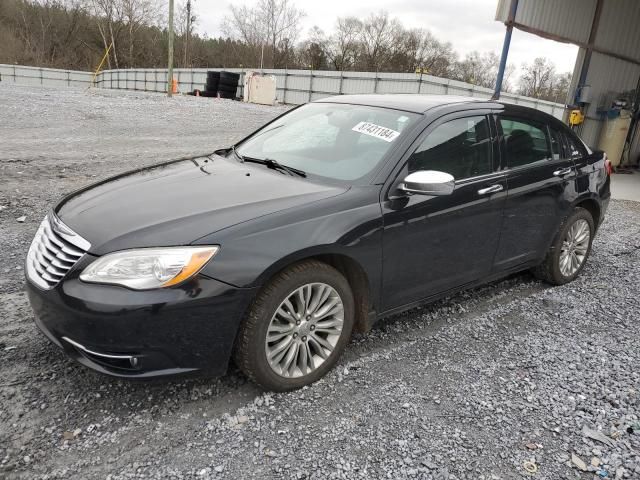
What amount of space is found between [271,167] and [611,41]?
1212cm

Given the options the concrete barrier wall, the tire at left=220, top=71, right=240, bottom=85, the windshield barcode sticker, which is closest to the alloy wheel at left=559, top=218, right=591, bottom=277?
the windshield barcode sticker

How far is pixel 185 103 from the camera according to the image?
65.0 feet

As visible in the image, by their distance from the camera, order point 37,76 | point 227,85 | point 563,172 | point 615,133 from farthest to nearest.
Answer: point 37,76 → point 227,85 → point 615,133 → point 563,172

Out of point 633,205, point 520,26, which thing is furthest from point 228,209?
Answer: point 520,26

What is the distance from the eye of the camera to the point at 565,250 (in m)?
4.48

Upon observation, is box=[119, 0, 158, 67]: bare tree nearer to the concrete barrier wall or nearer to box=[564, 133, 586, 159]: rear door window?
the concrete barrier wall

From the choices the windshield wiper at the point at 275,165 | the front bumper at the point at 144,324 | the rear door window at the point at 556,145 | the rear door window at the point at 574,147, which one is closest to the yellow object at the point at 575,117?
the rear door window at the point at 574,147

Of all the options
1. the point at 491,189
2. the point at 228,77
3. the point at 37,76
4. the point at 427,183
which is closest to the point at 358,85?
the point at 228,77

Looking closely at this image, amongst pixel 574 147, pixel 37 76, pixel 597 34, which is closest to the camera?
pixel 574 147

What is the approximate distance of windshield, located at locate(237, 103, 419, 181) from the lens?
10.4ft

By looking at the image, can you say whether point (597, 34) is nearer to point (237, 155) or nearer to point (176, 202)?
point (237, 155)

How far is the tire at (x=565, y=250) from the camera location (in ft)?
14.3

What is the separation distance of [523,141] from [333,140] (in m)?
1.57

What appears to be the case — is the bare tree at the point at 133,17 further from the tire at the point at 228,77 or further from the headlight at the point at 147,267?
the headlight at the point at 147,267
